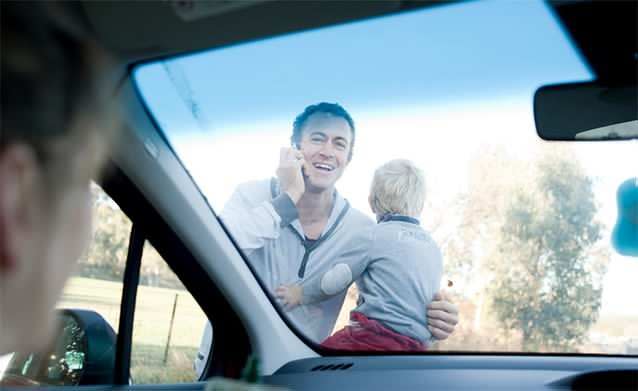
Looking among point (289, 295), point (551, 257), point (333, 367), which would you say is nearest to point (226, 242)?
point (289, 295)

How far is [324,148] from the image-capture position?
14.6ft

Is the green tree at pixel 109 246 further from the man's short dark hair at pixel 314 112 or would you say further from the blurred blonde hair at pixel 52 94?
the blurred blonde hair at pixel 52 94

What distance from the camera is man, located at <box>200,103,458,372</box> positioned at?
159 inches

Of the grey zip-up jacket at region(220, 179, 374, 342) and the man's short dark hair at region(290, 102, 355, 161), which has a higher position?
the man's short dark hair at region(290, 102, 355, 161)

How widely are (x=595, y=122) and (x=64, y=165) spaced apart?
91.4 inches

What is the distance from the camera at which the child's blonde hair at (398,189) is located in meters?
4.45

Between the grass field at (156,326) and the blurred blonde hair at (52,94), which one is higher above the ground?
the blurred blonde hair at (52,94)

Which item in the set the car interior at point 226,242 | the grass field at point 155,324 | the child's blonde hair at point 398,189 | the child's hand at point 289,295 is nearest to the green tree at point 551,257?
the child's blonde hair at point 398,189

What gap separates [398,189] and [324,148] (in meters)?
0.50

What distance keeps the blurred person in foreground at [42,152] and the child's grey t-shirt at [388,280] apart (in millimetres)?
2981

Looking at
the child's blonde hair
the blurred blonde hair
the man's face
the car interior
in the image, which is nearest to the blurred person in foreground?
the blurred blonde hair

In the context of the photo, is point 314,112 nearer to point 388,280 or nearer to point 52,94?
point 388,280

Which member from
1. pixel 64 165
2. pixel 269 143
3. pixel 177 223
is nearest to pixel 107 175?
pixel 177 223

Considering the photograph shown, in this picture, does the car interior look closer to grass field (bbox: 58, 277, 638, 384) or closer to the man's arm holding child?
grass field (bbox: 58, 277, 638, 384)
